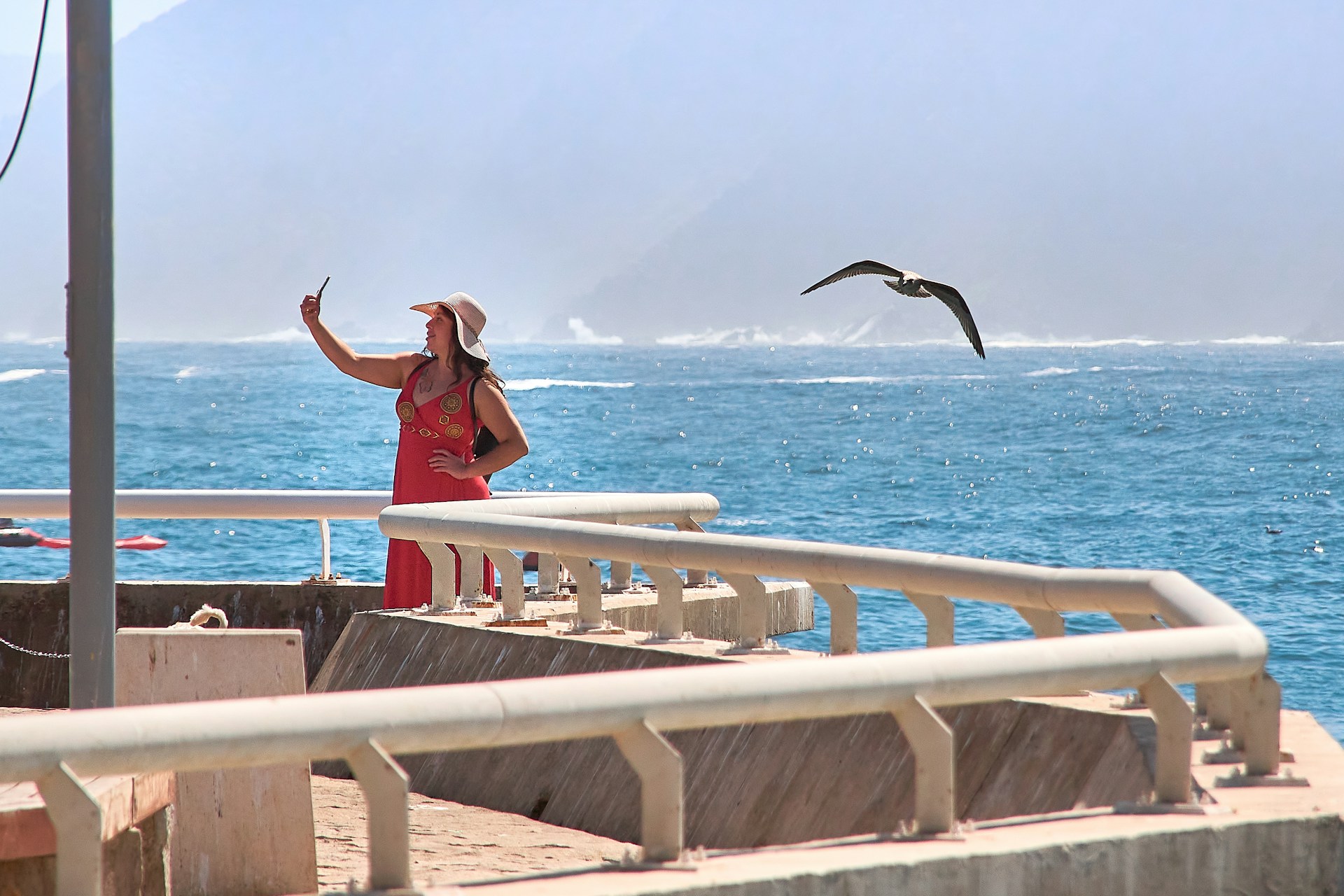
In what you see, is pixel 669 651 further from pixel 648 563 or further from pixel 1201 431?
pixel 1201 431

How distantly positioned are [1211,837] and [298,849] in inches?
85.9

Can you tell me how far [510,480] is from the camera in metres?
63.3

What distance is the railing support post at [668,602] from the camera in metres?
5.94

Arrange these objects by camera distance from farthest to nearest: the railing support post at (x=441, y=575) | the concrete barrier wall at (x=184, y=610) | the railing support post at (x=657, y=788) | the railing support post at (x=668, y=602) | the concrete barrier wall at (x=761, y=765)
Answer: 1. the concrete barrier wall at (x=184, y=610)
2. the railing support post at (x=441, y=575)
3. the railing support post at (x=668, y=602)
4. the concrete barrier wall at (x=761, y=765)
5. the railing support post at (x=657, y=788)

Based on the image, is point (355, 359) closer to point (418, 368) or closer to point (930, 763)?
point (418, 368)

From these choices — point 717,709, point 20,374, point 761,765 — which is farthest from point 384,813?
point 20,374

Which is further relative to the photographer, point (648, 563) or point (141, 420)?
point (141, 420)

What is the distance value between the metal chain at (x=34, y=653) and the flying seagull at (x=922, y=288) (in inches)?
150

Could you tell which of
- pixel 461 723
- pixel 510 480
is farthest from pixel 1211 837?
pixel 510 480

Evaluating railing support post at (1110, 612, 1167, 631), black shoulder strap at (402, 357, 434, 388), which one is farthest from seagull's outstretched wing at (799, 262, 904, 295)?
railing support post at (1110, 612, 1167, 631)

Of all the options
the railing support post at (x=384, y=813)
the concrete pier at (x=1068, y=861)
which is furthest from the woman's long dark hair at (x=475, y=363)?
the railing support post at (x=384, y=813)

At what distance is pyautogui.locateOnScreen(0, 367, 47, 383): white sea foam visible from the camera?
15738 cm

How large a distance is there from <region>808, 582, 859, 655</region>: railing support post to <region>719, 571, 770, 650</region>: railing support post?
24 centimetres

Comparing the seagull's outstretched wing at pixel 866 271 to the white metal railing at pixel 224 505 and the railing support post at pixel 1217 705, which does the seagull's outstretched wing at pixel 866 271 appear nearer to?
the white metal railing at pixel 224 505
